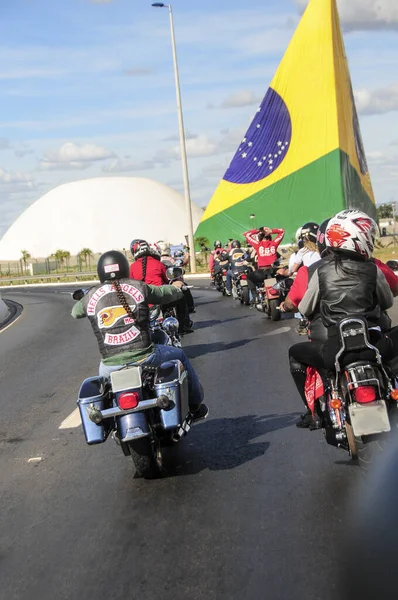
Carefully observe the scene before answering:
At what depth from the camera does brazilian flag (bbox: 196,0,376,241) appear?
45125 mm

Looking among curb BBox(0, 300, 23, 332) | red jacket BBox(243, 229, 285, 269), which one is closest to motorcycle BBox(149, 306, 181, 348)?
red jacket BBox(243, 229, 285, 269)

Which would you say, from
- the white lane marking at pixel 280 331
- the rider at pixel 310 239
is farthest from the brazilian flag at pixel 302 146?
the rider at pixel 310 239

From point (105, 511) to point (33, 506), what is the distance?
1.93ft

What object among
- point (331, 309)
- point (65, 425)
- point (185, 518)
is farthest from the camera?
point (65, 425)

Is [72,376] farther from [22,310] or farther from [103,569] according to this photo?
[22,310]

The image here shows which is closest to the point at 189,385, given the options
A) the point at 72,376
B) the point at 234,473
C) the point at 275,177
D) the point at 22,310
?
the point at 234,473

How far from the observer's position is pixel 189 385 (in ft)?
21.7

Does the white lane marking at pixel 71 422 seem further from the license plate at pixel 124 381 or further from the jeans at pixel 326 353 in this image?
the jeans at pixel 326 353

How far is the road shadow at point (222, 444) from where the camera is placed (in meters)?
6.33

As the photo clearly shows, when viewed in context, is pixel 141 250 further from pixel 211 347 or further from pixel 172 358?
pixel 172 358

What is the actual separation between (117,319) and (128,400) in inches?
29.5

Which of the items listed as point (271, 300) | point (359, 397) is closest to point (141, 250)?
point (359, 397)

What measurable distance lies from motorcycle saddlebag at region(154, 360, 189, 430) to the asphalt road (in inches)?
17.5

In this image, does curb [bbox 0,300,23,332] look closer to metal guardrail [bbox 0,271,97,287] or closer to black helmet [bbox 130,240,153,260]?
black helmet [bbox 130,240,153,260]
